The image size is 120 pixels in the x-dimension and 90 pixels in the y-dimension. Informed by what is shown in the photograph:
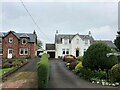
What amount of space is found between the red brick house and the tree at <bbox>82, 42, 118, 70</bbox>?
34954 mm

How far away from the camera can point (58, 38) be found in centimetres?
6512

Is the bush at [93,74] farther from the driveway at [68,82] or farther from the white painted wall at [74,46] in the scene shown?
the white painted wall at [74,46]

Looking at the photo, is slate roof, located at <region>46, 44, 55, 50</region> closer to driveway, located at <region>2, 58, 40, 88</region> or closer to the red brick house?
the red brick house

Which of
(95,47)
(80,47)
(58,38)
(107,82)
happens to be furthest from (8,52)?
(107,82)

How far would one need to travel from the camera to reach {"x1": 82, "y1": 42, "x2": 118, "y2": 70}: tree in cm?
2409

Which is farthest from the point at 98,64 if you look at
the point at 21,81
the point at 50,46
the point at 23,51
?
the point at 50,46

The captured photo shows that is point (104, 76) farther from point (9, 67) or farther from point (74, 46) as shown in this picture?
point (74, 46)

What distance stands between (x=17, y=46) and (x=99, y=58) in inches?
1479

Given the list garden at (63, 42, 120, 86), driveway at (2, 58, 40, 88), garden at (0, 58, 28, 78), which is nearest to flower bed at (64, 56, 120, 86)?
garden at (63, 42, 120, 86)

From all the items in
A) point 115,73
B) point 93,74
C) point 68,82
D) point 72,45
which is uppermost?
point 72,45

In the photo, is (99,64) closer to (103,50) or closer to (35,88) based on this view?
(103,50)

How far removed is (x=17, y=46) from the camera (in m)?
59.0

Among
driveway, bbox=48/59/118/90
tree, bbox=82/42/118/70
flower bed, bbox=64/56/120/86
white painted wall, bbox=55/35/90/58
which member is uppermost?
white painted wall, bbox=55/35/90/58

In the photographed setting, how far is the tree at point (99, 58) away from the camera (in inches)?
949
